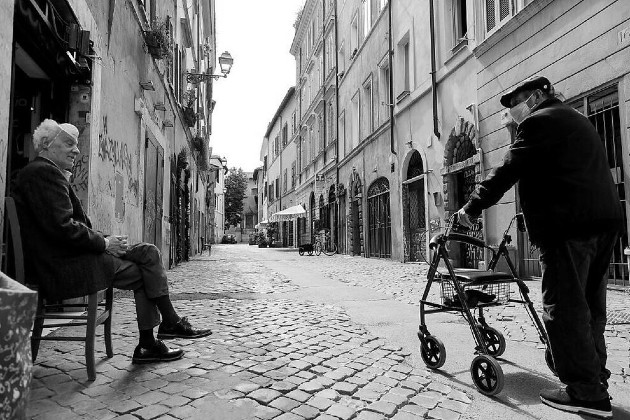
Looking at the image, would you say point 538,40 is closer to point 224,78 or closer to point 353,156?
point 224,78

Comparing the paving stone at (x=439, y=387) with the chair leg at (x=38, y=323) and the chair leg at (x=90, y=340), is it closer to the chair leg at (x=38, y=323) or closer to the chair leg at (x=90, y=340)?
the chair leg at (x=90, y=340)

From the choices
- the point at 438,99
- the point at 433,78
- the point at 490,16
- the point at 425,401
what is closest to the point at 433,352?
the point at 425,401

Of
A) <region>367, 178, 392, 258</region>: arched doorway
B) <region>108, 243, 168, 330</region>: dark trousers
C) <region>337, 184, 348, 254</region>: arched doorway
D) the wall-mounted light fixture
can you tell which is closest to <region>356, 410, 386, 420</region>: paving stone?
<region>108, 243, 168, 330</region>: dark trousers

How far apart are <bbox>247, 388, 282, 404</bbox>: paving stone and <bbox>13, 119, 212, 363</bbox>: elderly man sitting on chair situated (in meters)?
0.89

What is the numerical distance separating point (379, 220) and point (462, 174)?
569cm

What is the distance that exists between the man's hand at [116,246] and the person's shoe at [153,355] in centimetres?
66

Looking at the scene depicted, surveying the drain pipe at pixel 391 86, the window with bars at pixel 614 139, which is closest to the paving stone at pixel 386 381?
the window with bars at pixel 614 139

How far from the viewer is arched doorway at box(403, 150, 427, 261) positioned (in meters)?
13.4

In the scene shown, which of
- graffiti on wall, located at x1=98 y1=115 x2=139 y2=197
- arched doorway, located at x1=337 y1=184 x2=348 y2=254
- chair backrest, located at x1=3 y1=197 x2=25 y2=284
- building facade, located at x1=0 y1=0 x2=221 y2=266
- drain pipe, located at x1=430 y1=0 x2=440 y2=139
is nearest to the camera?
chair backrest, located at x1=3 y1=197 x2=25 y2=284

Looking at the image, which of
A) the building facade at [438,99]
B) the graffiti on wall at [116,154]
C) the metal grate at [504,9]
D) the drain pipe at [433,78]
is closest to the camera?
the graffiti on wall at [116,154]

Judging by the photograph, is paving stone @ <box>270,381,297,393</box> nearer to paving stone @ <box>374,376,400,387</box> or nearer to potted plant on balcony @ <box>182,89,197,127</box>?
paving stone @ <box>374,376,400,387</box>

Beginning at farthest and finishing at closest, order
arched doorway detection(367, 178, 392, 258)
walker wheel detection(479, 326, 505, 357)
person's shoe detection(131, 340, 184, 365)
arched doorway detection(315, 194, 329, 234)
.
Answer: arched doorway detection(315, 194, 329, 234) → arched doorway detection(367, 178, 392, 258) → walker wheel detection(479, 326, 505, 357) → person's shoe detection(131, 340, 184, 365)

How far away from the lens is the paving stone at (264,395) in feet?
8.31

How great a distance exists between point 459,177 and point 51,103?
885cm
